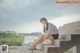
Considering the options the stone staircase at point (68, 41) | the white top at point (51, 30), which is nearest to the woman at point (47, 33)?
the white top at point (51, 30)

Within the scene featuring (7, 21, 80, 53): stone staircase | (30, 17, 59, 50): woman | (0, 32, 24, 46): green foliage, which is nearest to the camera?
(7, 21, 80, 53): stone staircase

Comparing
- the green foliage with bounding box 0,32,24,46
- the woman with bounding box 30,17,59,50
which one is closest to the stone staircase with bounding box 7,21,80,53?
the woman with bounding box 30,17,59,50

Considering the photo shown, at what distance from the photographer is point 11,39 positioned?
16.9ft

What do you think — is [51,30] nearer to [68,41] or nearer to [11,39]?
[68,41]

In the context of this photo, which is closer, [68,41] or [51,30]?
[68,41]

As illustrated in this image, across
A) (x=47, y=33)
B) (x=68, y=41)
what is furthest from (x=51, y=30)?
(x=68, y=41)

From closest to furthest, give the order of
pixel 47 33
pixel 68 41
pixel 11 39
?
pixel 68 41 < pixel 47 33 < pixel 11 39

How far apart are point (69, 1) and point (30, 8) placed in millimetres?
901

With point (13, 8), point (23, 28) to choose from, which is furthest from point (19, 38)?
point (13, 8)

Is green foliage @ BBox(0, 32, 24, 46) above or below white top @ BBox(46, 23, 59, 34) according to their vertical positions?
below

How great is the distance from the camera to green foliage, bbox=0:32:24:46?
512 centimetres

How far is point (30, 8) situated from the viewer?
5242 millimetres

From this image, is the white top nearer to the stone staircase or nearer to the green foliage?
the stone staircase

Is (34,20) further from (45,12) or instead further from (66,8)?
(66,8)
